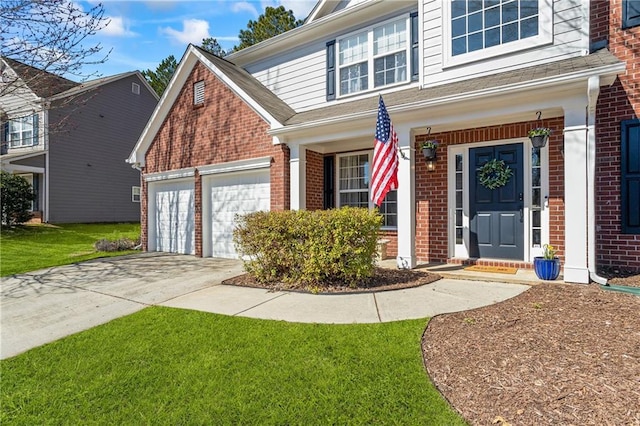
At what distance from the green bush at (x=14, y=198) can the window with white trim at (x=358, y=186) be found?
14342 millimetres

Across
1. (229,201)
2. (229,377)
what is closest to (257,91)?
(229,201)

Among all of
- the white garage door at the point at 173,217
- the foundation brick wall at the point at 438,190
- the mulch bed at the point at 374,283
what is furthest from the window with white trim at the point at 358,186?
the white garage door at the point at 173,217

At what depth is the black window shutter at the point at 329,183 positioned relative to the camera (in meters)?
9.10

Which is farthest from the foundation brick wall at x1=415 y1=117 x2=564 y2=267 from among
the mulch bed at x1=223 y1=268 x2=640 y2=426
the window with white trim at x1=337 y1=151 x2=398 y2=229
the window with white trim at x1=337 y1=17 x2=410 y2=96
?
the mulch bed at x1=223 y1=268 x2=640 y2=426

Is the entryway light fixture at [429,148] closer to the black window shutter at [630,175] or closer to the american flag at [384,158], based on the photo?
the american flag at [384,158]

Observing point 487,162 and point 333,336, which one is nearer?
point 333,336

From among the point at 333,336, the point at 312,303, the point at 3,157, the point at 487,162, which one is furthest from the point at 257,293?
the point at 3,157

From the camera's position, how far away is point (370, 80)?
8.80m

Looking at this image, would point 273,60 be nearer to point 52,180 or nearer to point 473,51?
point 473,51

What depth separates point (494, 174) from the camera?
6828 mm

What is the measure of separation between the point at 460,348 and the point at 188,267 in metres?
6.45

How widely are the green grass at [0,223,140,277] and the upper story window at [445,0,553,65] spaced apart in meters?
10.4

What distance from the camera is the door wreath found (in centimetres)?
671

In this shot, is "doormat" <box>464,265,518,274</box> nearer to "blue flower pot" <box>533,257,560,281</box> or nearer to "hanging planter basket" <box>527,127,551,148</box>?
"blue flower pot" <box>533,257,560,281</box>
